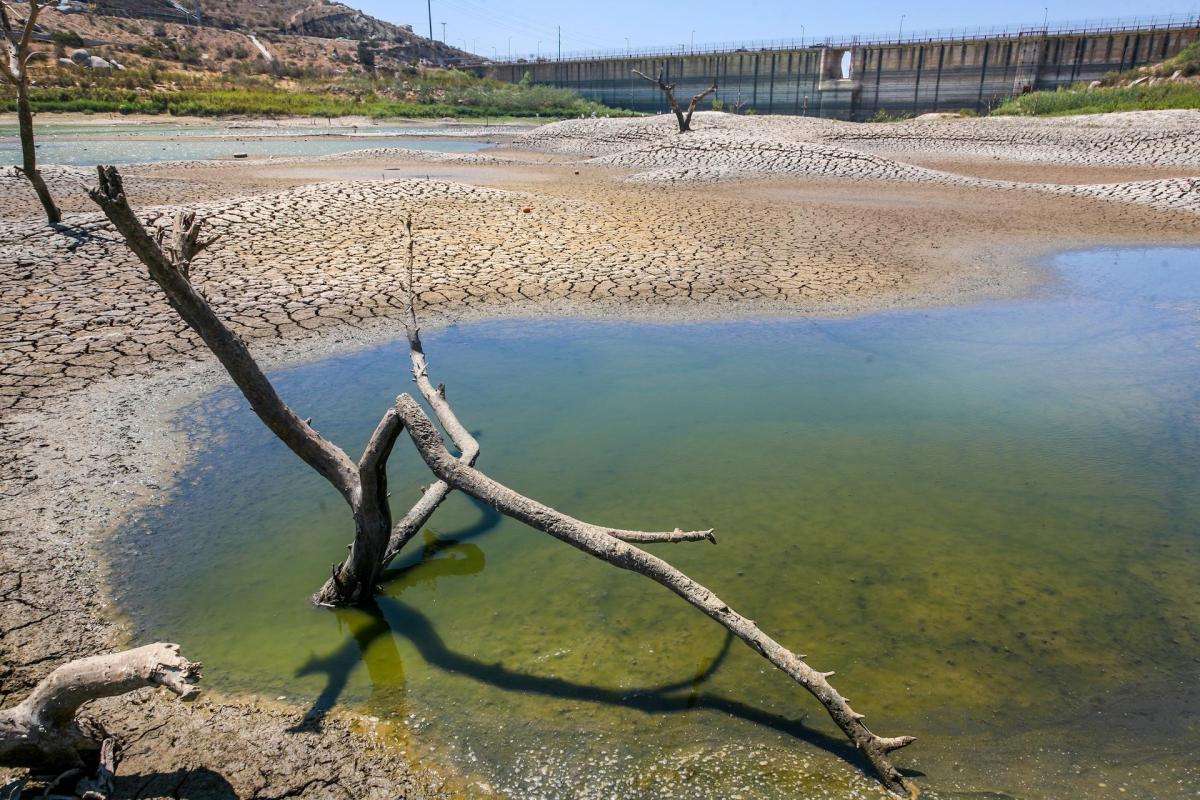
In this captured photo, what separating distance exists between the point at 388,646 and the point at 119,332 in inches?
209

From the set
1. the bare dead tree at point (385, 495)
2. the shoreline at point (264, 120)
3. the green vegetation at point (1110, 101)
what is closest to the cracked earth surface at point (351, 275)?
the bare dead tree at point (385, 495)

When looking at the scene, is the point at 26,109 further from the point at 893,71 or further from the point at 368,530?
the point at 893,71

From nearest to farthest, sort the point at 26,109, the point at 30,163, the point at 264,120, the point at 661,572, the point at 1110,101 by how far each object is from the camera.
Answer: the point at 661,572 → the point at 30,163 → the point at 26,109 → the point at 1110,101 → the point at 264,120

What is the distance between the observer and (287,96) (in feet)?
162

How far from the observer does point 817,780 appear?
2.94 m

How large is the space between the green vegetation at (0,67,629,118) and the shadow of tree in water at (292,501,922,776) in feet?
139

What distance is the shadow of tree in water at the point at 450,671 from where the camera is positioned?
322 centimetres

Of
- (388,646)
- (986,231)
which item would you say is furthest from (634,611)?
(986,231)

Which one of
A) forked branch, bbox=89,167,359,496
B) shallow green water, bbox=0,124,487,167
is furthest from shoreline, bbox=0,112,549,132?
forked branch, bbox=89,167,359,496

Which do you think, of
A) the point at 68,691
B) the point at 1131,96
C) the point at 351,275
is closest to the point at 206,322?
the point at 68,691

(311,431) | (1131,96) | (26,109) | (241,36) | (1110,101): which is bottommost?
(311,431)

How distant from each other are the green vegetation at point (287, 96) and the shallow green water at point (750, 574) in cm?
4092

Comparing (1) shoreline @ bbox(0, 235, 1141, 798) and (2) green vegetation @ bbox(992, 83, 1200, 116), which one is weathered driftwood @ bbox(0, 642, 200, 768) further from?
(2) green vegetation @ bbox(992, 83, 1200, 116)

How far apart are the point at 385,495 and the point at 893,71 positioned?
5754cm
